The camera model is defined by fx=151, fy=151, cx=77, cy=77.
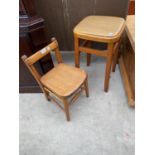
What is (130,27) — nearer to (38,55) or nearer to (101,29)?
(101,29)

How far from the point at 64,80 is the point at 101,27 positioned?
1.89ft

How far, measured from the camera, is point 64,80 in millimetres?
1343

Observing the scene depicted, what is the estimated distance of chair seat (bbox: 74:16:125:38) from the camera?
1.27 m

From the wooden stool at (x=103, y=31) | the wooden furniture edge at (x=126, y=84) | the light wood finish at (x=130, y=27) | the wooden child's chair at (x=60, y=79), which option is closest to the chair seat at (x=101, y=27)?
the wooden stool at (x=103, y=31)

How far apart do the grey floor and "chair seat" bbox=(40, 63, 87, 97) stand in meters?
0.38

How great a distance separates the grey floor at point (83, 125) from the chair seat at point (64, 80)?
0.38m

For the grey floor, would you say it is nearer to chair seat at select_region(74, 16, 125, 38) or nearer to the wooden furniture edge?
Result: the wooden furniture edge

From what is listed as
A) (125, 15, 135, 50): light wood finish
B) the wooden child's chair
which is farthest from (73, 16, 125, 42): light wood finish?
the wooden child's chair

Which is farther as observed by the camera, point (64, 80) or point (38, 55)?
point (64, 80)

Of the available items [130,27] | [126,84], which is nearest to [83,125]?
[126,84]

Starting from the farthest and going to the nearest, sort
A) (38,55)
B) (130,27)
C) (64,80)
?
(130,27)
(64,80)
(38,55)

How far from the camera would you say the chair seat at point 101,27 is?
1272mm

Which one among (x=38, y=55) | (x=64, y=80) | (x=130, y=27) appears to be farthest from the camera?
(x=130, y=27)

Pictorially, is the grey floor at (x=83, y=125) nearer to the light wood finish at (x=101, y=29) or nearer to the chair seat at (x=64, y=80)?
the chair seat at (x=64, y=80)
